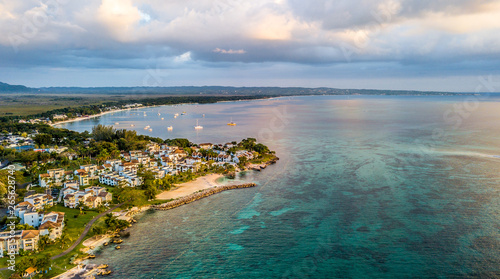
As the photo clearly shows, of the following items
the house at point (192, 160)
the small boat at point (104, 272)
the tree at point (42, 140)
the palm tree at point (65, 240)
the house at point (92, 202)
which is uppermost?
the tree at point (42, 140)

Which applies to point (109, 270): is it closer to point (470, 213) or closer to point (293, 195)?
point (293, 195)

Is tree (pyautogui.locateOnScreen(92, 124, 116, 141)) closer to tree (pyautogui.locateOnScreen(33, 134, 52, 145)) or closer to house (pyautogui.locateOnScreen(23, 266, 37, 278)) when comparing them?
tree (pyautogui.locateOnScreen(33, 134, 52, 145))

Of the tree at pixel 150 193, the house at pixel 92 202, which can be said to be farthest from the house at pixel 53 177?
the tree at pixel 150 193

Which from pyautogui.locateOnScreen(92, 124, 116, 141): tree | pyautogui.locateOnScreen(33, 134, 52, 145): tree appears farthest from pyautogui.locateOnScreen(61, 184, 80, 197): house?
pyautogui.locateOnScreen(33, 134, 52, 145): tree

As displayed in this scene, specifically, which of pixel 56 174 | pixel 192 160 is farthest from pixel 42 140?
pixel 192 160

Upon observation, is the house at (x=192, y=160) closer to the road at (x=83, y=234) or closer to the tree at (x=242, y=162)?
the tree at (x=242, y=162)

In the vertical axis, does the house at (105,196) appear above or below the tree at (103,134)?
below

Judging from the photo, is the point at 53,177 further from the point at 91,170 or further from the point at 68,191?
the point at 68,191

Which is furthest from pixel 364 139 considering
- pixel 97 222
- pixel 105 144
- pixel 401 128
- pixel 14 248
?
pixel 14 248
